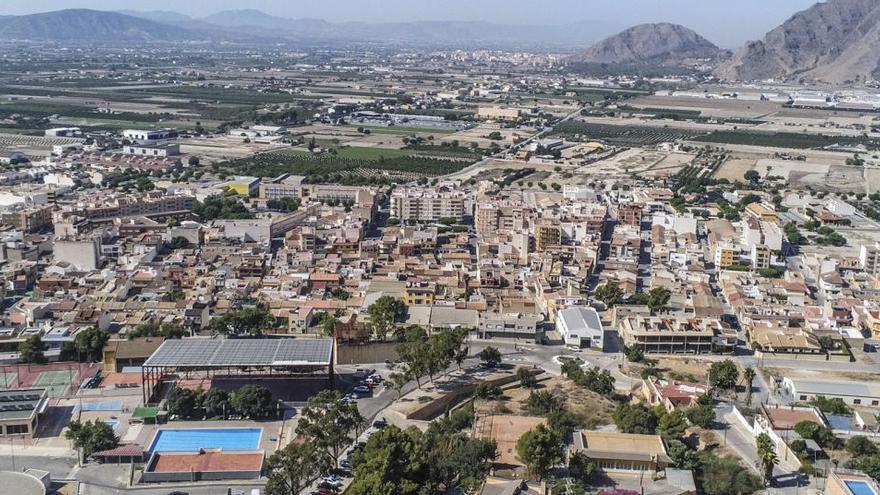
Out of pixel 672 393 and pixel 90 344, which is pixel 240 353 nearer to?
pixel 90 344

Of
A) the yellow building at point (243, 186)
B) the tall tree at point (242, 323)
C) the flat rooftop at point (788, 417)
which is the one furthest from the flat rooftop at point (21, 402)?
the yellow building at point (243, 186)

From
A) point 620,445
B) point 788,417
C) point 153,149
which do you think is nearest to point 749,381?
point 788,417

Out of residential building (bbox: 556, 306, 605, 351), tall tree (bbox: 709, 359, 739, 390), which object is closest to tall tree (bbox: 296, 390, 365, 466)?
residential building (bbox: 556, 306, 605, 351)

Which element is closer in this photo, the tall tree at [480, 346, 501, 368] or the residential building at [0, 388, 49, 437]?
the residential building at [0, 388, 49, 437]

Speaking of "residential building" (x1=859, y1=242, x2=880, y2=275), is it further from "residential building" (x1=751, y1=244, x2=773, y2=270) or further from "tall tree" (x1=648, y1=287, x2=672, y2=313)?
"tall tree" (x1=648, y1=287, x2=672, y2=313)

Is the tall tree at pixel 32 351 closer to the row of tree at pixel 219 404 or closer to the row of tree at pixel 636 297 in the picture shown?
the row of tree at pixel 219 404
